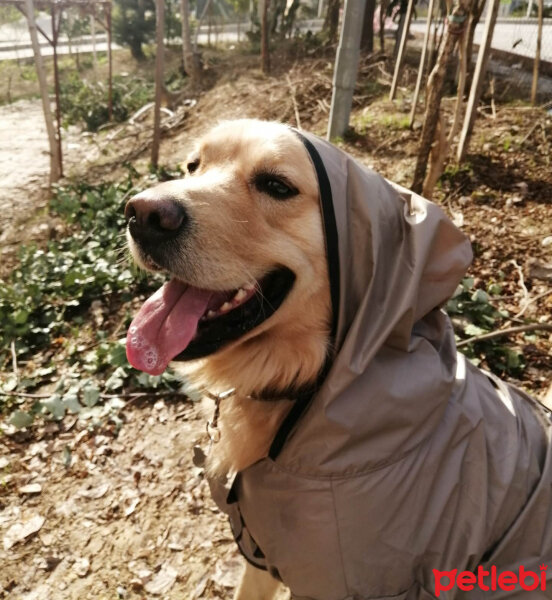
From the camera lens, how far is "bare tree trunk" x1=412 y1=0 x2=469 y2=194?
3.77m

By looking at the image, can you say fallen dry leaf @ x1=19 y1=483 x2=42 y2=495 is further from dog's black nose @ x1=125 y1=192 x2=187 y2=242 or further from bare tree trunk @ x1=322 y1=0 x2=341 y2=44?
bare tree trunk @ x1=322 y1=0 x2=341 y2=44

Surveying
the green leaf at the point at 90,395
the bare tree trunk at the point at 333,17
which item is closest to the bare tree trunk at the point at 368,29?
the bare tree trunk at the point at 333,17

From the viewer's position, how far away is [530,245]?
4.32m

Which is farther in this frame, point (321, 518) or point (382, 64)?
point (382, 64)

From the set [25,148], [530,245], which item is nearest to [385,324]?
[530,245]

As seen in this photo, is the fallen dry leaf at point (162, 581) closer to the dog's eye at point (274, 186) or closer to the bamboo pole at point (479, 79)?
the dog's eye at point (274, 186)

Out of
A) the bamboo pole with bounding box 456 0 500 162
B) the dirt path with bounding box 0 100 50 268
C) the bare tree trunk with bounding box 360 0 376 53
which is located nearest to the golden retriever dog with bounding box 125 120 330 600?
the bamboo pole with bounding box 456 0 500 162

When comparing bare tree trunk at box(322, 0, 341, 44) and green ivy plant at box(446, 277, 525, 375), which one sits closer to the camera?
green ivy plant at box(446, 277, 525, 375)

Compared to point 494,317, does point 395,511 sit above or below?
above

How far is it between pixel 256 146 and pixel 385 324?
0.93 meters

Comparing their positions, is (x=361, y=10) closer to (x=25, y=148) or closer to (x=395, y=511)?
(x=395, y=511)

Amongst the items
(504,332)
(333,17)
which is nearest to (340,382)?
(504,332)

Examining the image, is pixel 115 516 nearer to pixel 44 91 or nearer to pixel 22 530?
pixel 22 530

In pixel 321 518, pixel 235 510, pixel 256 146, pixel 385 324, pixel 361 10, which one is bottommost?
pixel 235 510
